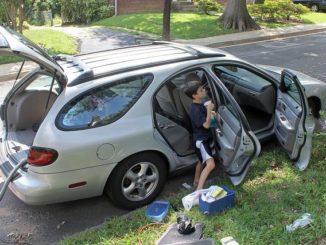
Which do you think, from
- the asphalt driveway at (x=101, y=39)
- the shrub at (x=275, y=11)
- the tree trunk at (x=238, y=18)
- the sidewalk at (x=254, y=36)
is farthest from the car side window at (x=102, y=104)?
the shrub at (x=275, y=11)

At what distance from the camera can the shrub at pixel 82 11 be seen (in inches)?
1082

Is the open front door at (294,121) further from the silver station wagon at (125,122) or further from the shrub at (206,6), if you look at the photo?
the shrub at (206,6)

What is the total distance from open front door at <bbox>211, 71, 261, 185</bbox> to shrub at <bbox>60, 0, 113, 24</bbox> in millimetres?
24119

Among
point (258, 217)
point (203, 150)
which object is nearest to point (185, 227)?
point (258, 217)

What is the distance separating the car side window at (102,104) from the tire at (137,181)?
483mm

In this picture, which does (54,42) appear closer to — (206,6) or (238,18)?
(238,18)

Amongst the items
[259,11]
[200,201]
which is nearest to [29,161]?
[200,201]

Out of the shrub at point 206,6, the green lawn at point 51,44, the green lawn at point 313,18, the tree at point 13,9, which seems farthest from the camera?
the shrub at point 206,6

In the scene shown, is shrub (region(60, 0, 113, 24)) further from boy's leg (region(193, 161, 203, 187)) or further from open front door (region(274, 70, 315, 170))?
boy's leg (region(193, 161, 203, 187))

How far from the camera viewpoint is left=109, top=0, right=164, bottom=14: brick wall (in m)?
28.6

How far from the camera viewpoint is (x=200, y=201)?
13.7 ft

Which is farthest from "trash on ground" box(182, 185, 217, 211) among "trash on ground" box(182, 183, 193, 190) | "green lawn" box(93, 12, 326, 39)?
"green lawn" box(93, 12, 326, 39)

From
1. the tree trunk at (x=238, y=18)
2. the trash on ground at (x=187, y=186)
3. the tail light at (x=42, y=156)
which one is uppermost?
the tail light at (x=42, y=156)

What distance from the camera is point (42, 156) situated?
3.97 meters
